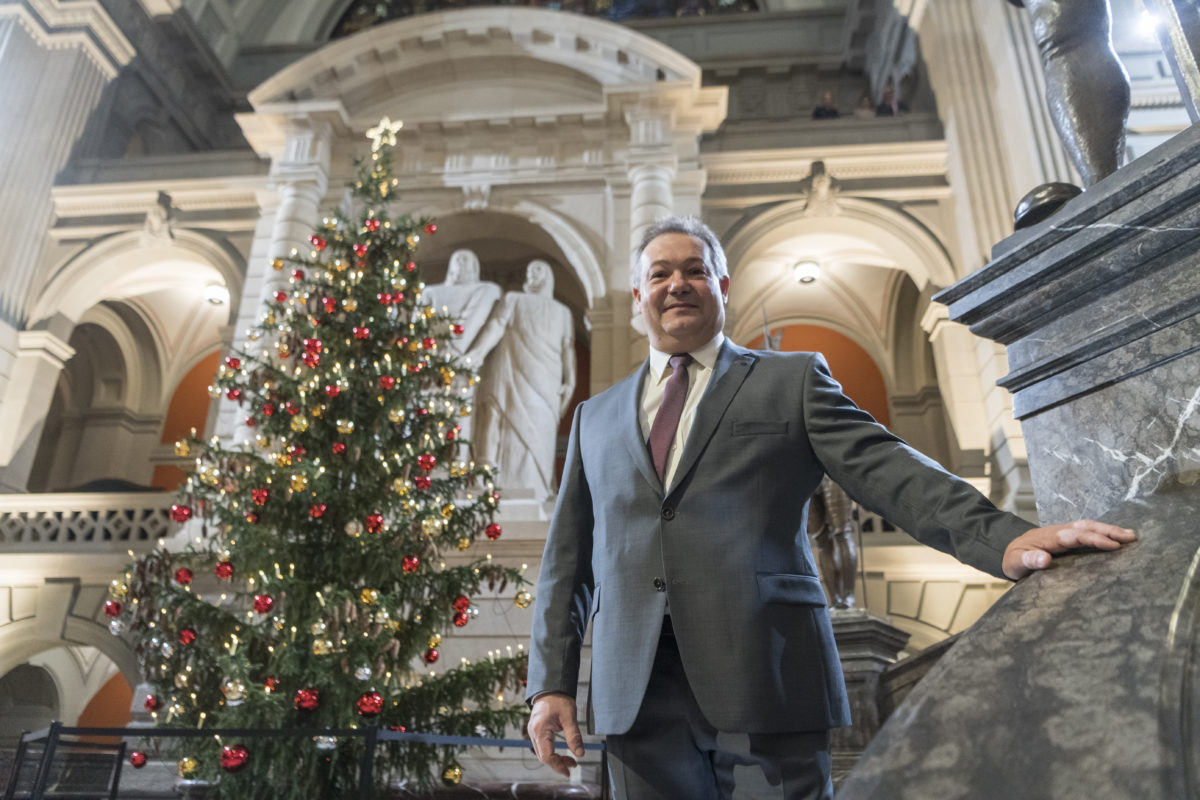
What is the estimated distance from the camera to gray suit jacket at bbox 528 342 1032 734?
1.28m

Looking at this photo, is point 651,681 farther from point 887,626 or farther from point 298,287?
point 298,287

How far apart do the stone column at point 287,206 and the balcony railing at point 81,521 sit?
2175 mm

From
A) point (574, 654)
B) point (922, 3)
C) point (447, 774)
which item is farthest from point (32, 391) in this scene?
point (922, 3)

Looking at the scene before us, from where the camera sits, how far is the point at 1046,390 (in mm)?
1733

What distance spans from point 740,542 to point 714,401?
263 millimetres

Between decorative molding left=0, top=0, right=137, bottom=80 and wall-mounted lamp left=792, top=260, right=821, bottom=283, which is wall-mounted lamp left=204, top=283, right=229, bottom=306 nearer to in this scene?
decorative molding left=0, top=0, right=137, bottom=80

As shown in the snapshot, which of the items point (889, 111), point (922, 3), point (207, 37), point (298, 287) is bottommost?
point (298, 287)

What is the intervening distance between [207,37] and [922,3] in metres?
12.2

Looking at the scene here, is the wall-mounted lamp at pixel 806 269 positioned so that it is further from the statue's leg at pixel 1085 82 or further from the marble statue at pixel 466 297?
the statue's leg at pixel 1085 82

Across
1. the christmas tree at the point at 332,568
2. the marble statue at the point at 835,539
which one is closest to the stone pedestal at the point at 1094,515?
the christmas tree at the point at 332,568

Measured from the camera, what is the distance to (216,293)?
14156mm

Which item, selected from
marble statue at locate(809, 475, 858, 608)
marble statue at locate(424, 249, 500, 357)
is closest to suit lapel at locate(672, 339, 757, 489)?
marble statue at locate(809, 475, 858, 608)

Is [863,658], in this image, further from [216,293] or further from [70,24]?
[70,24]

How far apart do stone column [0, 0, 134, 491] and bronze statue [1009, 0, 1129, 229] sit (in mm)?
11585
